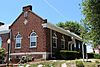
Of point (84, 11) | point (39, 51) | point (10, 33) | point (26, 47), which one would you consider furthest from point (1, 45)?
point (84, 11)

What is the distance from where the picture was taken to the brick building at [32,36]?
3297cm

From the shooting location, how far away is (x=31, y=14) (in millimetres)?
34812

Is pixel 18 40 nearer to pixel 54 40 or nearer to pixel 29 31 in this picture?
pixel 29 31

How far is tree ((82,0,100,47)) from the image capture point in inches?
805

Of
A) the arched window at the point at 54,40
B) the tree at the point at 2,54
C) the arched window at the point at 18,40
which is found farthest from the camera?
the arched window at the point at 18,40

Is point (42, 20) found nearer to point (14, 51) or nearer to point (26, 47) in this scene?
point (26, 47)

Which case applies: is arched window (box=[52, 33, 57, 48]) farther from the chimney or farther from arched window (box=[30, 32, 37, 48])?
the chimney

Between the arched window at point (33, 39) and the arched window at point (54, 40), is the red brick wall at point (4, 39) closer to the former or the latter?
the arched window at point (33, 39)

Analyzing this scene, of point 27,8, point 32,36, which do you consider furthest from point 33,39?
point 27,8

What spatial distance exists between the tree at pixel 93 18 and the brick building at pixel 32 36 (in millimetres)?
12008

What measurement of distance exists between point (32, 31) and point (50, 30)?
9.48ft

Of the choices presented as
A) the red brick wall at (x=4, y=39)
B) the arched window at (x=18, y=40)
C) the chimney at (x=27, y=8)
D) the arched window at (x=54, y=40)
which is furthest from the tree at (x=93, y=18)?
the red brick wall at (x=4, y=39)

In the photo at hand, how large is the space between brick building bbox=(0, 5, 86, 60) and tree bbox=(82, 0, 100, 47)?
12008 mm

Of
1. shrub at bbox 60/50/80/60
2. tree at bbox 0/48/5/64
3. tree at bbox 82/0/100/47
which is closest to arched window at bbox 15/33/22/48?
tree at bbox 0/48/5/64
